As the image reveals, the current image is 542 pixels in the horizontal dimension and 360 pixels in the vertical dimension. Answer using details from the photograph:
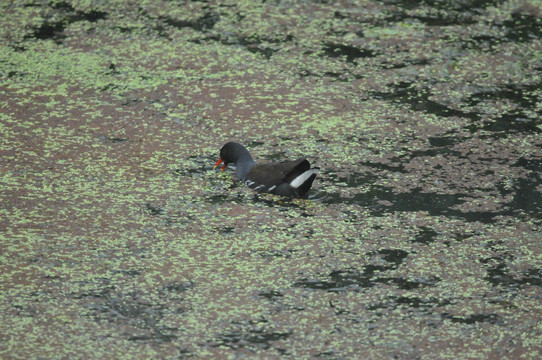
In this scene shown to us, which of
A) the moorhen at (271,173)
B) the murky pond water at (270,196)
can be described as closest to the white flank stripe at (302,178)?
the moorhen at (271,173)

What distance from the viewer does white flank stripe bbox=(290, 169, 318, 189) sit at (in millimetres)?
4223

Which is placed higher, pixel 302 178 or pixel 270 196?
pixel 302 178

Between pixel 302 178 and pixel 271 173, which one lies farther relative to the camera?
pixel 271 173

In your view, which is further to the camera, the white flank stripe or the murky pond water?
the white flank stripe

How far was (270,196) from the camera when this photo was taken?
438 cm

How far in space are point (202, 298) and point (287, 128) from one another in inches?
70.6

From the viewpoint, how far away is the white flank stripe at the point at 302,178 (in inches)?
166

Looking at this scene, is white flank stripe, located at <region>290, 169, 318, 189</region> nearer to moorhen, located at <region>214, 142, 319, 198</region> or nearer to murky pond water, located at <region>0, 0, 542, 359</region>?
moorhen, located at <region>214, 142, 319, 198</region>

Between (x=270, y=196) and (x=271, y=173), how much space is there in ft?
0.39

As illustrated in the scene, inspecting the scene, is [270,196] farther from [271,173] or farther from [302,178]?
[302,178]

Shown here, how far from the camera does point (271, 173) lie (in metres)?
4.35

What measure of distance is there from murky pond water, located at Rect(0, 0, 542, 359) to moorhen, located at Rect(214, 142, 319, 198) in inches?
2.4

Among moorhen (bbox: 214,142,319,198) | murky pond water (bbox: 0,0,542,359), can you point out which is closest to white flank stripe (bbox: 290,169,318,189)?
moorhen (bbox: 214,142,319,198)

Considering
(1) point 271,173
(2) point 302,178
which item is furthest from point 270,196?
(2) point 302,178
